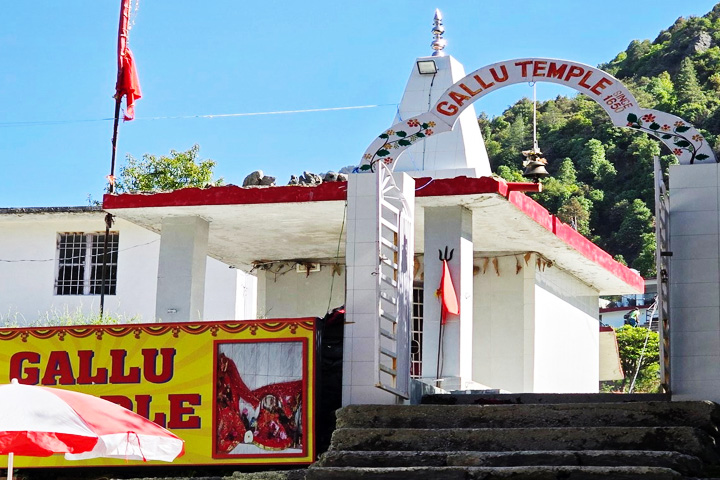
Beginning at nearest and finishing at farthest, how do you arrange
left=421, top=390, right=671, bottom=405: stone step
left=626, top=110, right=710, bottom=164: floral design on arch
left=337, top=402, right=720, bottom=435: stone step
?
left=337, top=402, right=720, bottom=435: stone step < left=626, top=110, right=710, bottom=164: floral design on arch < left=421, top=390, right=671, bottom=405: stone step

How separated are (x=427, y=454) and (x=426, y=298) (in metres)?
5.49

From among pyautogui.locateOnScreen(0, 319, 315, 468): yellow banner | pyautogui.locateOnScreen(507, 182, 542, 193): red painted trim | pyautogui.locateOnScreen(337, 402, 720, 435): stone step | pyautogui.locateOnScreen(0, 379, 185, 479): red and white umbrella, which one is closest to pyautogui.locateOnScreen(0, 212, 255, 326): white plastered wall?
pyautogui.locateOnScreen(507, 182, 542, 193): red painted trim

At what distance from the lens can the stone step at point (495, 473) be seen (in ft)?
32.2

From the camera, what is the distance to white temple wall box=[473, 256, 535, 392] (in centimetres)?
1919

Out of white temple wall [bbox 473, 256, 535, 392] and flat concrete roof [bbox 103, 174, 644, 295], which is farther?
white temple wall [bbox 473, 256, 535, 392]

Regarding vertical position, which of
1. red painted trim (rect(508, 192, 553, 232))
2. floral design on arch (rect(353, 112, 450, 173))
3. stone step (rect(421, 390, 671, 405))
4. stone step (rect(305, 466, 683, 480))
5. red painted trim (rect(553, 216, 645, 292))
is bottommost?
stone step (rect(305, 466, 683, 480))

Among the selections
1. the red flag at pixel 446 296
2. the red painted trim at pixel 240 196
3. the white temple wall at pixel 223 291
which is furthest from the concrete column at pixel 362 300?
the white temple wall at pixel 223 291

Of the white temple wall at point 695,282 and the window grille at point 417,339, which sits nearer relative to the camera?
the white temple wall at point 695,282

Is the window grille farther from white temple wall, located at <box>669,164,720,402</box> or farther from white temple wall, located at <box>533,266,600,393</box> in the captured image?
white temple wall, located at <box>669,164,720,402</box>

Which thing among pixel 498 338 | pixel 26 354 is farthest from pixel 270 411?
pixel 498 338

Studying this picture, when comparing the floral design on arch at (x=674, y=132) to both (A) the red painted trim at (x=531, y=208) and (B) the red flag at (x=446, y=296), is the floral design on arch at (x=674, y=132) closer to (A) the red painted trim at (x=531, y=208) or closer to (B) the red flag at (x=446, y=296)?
(A) the red painted trim at (x=531, y=208)

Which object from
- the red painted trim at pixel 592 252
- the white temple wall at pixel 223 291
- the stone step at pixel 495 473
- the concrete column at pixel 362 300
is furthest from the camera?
the white temple wall at pixel 223 291

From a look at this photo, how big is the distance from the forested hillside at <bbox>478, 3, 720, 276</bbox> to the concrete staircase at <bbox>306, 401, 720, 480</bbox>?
53872 mm

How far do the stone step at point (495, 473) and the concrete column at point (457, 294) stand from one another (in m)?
A: 5.40
